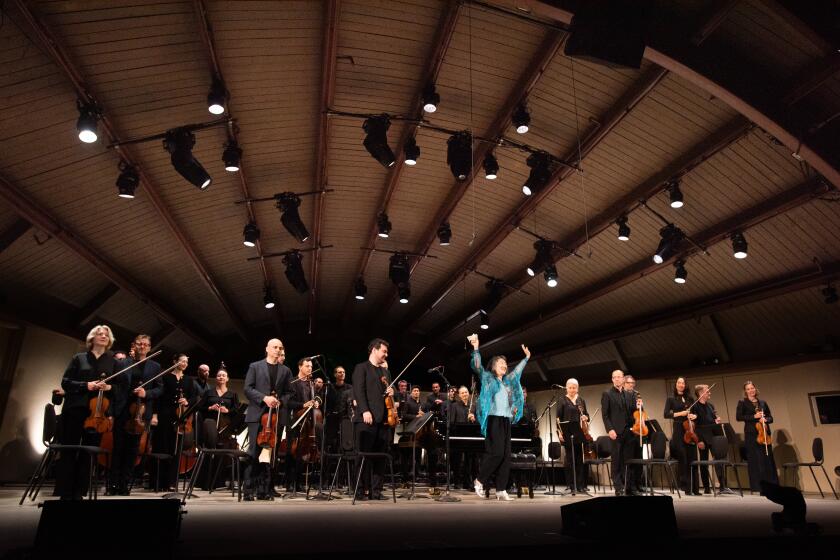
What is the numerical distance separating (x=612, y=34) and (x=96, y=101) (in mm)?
5556

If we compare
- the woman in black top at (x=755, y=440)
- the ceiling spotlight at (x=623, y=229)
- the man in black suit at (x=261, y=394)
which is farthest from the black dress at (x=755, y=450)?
the man in black suit at (x=261, y=394)

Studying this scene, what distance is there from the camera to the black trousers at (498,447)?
636 cm

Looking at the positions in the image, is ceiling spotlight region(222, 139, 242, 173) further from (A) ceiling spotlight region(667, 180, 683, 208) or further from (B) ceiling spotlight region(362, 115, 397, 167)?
(A) ceiling spotlight region(667, 180, 683, 208)

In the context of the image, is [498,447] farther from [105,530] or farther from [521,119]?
[105,530]

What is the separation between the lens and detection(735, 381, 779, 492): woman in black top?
8875 millimetres

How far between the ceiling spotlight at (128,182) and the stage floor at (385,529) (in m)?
3.70

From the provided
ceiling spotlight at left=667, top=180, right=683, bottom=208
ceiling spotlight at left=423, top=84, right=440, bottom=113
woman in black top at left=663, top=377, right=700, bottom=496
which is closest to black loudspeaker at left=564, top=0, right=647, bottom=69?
ceiling spotlight at left=423, top=84, right=440, bottom=113

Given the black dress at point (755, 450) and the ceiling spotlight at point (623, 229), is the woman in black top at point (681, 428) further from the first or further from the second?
the ceiling spotlight at point (623, 229)

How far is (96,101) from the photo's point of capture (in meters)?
6.64

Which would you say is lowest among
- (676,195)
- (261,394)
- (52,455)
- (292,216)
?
(52,455)

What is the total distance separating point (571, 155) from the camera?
8.46m

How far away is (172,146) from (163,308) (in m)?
6.93

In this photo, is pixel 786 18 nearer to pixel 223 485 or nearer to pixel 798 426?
pixel 798 426

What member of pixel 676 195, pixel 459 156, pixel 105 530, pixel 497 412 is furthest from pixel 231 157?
pixel 676 195
